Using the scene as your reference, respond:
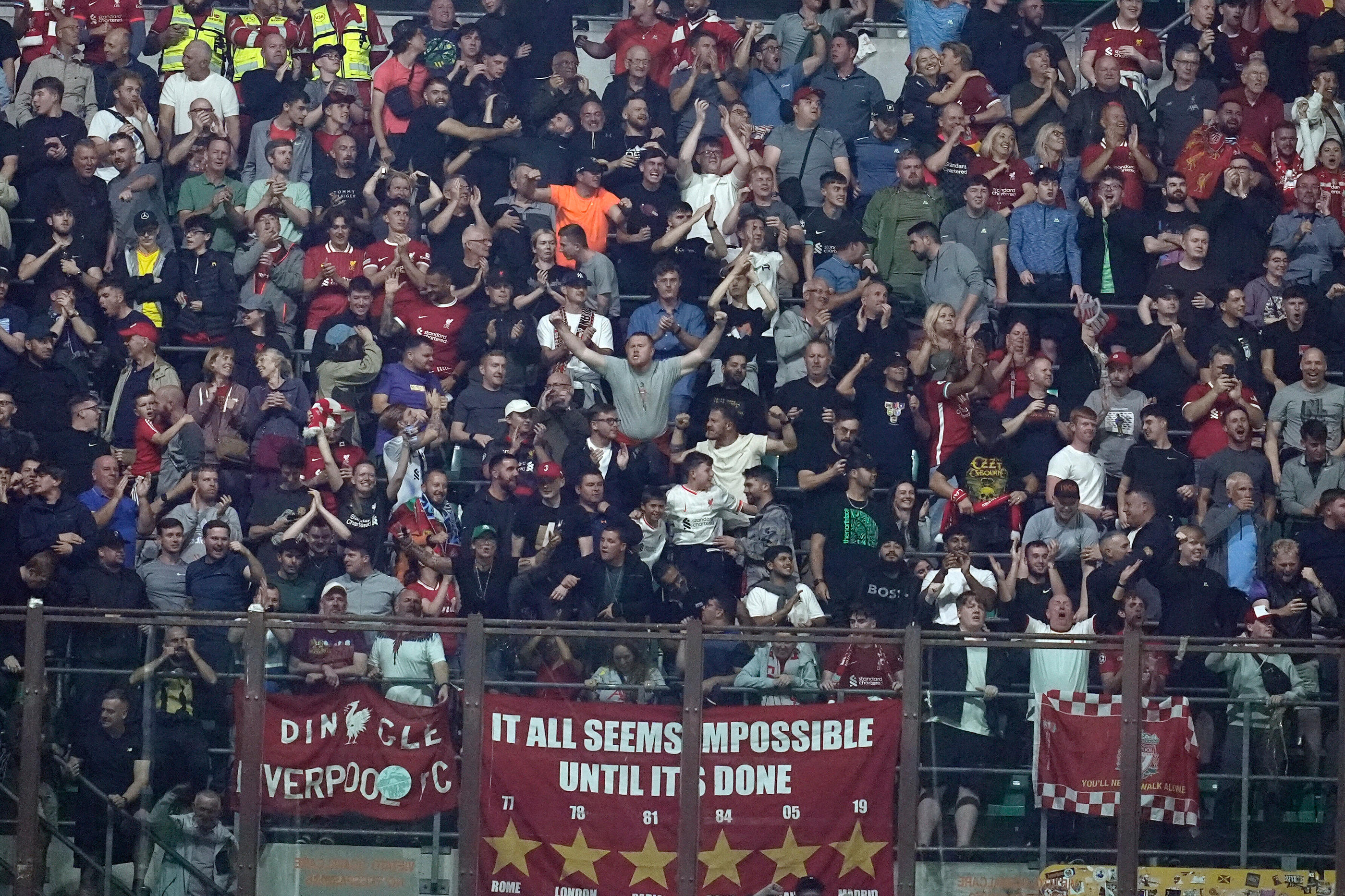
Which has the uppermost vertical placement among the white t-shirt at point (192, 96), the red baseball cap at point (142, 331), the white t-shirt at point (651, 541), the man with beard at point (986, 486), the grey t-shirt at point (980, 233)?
the white t-shirt at point (192, 96)

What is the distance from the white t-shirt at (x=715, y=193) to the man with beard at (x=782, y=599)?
4.15 metres

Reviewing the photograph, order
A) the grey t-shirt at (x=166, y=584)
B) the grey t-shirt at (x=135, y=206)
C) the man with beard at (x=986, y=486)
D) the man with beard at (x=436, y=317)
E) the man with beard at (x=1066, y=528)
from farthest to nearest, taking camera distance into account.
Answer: the grey t-shirt at (x=135, y=206) → the man with beard at (x=436, y=317) → the man with beard at (x=986, y=486) → the man with beard at (x=1066, y=528) → the grey t-shirt at (x=166, y=584)

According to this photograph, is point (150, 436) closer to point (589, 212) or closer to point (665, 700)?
point (589, 212)

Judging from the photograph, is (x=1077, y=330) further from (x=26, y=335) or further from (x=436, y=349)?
(x=26, y=335)

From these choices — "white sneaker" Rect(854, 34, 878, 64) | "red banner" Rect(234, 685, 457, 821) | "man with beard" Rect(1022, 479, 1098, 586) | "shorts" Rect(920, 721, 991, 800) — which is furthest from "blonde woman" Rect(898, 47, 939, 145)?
"red banner" Rect(234, 685, 457, 821)

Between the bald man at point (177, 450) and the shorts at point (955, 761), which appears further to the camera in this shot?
the bald man at point (177, 450)

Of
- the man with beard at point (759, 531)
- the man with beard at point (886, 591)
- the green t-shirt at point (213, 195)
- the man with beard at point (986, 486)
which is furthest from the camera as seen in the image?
the green t-shirt at point (213, 195)

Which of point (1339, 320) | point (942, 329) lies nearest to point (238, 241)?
point (942, 329)

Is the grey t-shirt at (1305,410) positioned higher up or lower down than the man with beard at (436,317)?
lower down

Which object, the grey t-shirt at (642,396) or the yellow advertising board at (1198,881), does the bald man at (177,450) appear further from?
the yellow advertising board at (1198,881)

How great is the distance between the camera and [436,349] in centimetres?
1934

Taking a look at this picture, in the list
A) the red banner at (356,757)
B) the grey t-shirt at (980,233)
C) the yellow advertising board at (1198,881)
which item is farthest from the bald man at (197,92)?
the yellow advertising board at (1198,881)

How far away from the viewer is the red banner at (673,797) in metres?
14.3

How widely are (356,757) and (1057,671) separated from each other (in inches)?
176
